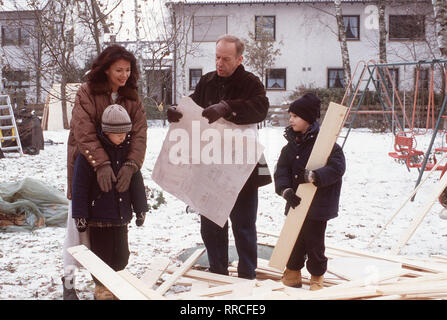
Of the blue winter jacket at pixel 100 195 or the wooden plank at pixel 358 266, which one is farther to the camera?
the wooden plank at pixel 358 266

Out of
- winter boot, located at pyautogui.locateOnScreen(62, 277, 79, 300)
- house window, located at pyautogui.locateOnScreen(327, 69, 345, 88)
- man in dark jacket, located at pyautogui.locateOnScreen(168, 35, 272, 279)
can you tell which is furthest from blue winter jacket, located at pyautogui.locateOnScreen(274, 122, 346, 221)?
house window, located at pyautogui.locateOnScreen(327, 69, 345, 88)

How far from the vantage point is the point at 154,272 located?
3654 mm

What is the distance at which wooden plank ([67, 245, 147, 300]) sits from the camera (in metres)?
2.43

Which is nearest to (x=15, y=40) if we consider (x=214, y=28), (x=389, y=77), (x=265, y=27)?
(x=389, y=77)

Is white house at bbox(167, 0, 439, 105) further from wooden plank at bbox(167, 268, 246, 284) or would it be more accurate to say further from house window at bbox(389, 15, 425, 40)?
wooden plank at bbox(167, 268, 246, 284)

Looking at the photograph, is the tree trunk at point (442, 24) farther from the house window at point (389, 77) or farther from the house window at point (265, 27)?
the house window at point (265, 27)

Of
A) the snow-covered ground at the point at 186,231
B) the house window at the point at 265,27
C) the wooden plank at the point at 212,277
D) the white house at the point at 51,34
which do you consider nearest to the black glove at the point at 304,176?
the wooden plank at the point at 212,277

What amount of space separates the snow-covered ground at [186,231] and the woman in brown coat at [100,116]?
0.66 meters

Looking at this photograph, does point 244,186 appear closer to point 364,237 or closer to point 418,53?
point 364,237

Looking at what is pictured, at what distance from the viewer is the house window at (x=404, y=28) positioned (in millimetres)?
25516

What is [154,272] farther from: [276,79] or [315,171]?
[276,79]

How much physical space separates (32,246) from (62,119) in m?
16.1

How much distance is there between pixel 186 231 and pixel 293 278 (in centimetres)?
220
